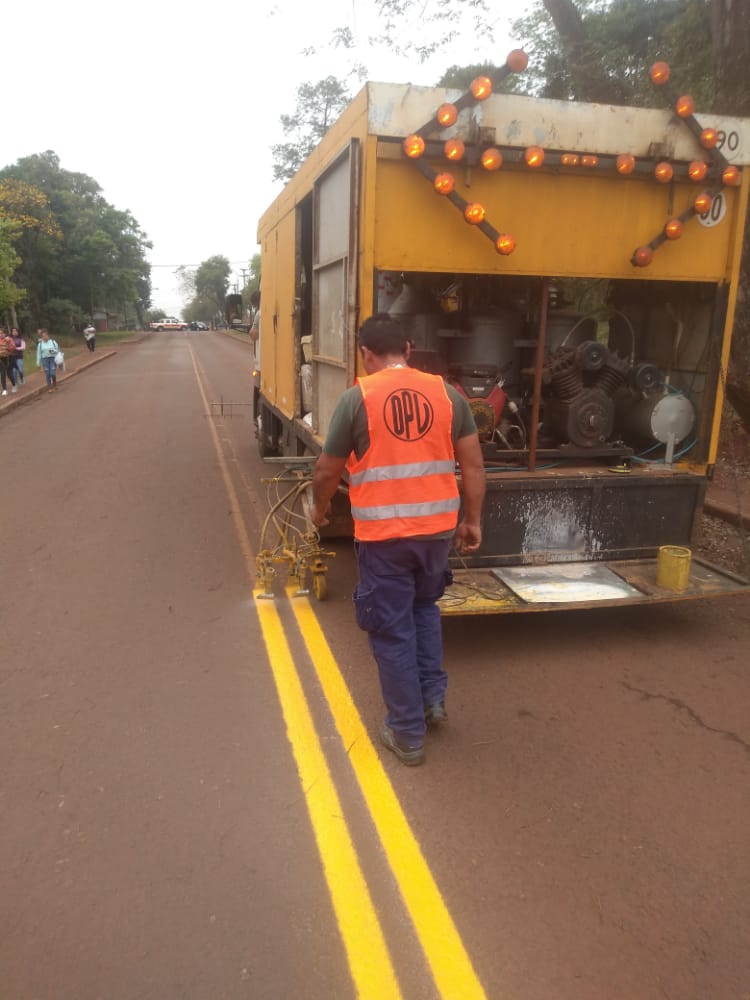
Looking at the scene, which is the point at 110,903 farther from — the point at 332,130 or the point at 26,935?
the point at 332,130

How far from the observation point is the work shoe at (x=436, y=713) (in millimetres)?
3785

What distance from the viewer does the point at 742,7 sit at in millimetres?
8859

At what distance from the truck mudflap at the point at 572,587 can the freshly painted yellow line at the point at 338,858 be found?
99 cm

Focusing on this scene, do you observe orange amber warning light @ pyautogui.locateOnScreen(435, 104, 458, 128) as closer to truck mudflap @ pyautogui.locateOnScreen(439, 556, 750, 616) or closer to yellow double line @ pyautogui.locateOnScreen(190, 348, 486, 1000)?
truck mudflap @ pyautogui.locateOnScreen(439, 556, 750, 616)

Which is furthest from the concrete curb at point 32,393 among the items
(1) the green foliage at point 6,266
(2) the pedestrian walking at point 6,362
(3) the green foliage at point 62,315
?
(3) the green foliage at point 62,315

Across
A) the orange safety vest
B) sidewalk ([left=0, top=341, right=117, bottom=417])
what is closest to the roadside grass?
sidewalk ([left=0, top=341, right=117, bottom=417])

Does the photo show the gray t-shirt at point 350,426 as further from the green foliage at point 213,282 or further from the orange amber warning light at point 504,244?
the green foliage at point 213,282

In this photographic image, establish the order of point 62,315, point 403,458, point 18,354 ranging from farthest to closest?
1. point 62,315
2. point 18,354
3. point 403,458

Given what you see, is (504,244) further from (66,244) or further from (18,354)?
(66,244)

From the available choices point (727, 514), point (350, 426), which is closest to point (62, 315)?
point (727, 514)

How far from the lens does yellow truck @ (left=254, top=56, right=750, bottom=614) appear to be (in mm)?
4445

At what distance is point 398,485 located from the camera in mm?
3467

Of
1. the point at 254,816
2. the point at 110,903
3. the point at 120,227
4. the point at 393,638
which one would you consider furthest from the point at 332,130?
the point at 120,227

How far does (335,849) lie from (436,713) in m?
0.97
